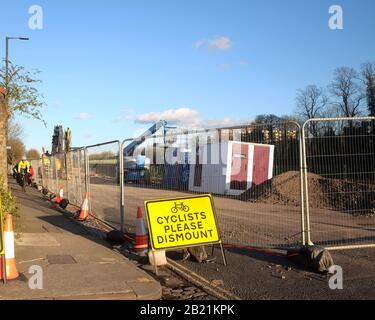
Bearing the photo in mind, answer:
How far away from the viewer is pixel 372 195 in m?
11.8

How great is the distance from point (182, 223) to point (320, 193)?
8.46 m

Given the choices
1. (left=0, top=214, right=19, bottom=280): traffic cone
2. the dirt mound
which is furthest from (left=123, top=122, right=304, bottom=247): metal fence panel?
(left=0, top=214, right=19, bottom=280): traffic cone

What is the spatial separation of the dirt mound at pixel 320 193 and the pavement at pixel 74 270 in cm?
473

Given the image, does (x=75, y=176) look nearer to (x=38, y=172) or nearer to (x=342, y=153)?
(x=342, y=153)

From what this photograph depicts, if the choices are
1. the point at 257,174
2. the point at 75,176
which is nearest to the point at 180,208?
the point at 257,174

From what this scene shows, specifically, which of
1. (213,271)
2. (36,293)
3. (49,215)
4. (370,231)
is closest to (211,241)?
(213,271)

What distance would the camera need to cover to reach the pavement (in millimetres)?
5961

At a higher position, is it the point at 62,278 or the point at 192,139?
the point at 192,139

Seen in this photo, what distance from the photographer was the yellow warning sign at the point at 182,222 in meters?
7.77

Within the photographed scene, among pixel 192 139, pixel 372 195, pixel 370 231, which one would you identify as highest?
pixel 192 139

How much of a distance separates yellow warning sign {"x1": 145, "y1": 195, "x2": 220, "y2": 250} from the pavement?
2.29 feet

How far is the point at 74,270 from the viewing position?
720cm

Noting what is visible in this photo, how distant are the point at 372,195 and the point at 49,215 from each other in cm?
912
